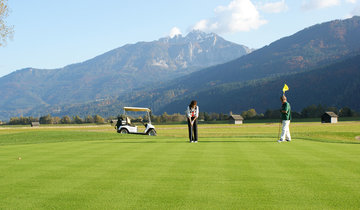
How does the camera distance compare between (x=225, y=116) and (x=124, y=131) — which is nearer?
(x=124, y=131)

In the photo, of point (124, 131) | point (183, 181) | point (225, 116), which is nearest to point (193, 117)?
point (183, 181)

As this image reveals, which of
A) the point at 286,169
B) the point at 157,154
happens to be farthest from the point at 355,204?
the point at 157,154

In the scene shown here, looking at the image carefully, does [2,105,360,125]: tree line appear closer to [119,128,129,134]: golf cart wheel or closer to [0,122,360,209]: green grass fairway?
[119,128,129,134]: golf cart wheel

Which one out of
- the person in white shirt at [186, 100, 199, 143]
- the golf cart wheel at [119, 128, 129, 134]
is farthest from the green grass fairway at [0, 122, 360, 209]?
the golf cart wheel at [119, 128, 129, 134]

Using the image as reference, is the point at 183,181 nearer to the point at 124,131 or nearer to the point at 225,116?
the point at 124,131

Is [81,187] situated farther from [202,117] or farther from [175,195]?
[202,117]

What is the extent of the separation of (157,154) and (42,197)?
7273mm

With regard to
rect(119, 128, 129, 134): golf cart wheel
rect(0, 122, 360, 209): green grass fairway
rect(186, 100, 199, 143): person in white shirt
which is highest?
rect(186, 100, 199, 143): person in white shirt

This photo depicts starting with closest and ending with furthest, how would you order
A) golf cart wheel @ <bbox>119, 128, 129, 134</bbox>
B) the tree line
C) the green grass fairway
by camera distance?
the green grass fairway → golf cart wheel @ <bbox>119, 128, 129, 134</bbox> → the tree line

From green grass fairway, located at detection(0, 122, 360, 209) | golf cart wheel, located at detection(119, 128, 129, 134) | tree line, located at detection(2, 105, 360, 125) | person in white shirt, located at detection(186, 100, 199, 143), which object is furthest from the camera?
tree line, located at detection(2, 105, 360, 125)

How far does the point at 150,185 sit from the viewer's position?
906 cm

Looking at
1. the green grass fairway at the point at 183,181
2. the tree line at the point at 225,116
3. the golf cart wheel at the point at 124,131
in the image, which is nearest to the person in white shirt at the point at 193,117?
the green grass fairway at the point at 183,181

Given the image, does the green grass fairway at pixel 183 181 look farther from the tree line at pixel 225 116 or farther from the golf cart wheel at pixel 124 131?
the tree line at pixel 225 116

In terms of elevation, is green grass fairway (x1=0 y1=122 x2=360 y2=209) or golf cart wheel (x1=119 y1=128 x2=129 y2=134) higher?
golf cart wheel (x1=119 y1=128 x2=129 y2=134)
